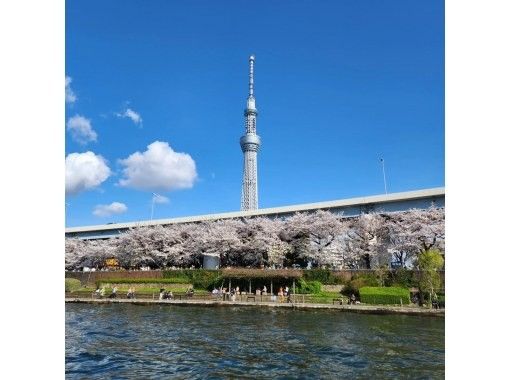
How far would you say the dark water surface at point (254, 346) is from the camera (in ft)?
44.7

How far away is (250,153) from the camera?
125438 mm

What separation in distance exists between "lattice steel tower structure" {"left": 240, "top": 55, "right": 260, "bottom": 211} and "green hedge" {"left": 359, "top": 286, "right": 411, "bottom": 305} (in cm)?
7807

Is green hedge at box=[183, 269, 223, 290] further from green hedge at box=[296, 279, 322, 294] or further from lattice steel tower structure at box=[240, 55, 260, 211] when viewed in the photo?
lattice steel tower structure at box=[240, 55, 260, 211]

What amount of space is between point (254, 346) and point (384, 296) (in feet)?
62.2

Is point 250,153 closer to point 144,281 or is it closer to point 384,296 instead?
point 144,281

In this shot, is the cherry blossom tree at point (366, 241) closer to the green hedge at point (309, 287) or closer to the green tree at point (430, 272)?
the green hedge at point (309, 287)

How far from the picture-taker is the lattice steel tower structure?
113875mm

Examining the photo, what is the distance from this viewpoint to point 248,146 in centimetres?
12544

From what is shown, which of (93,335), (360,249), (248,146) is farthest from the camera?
(248,146)

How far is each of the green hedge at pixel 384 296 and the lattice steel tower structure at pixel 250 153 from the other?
78.1 meters
